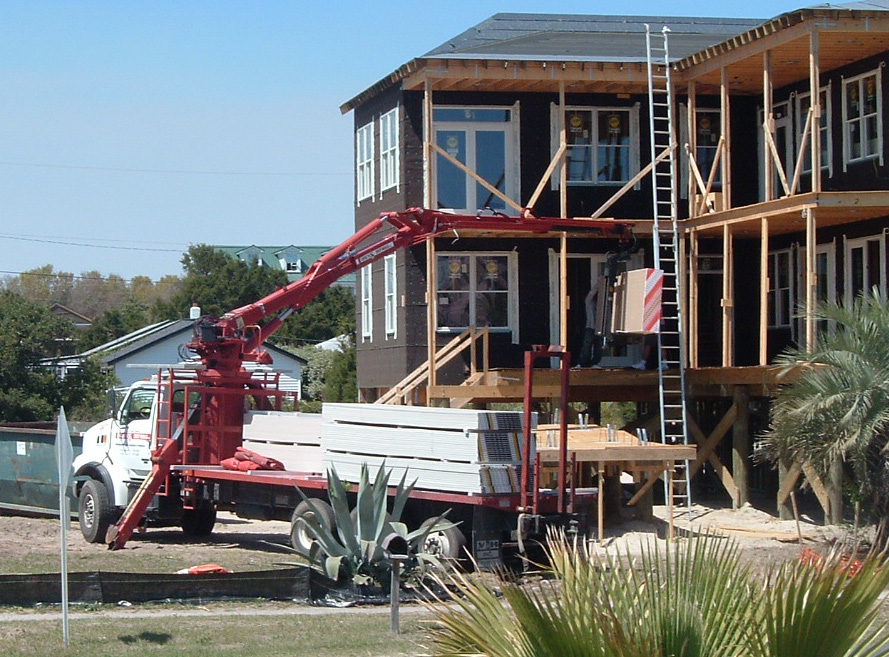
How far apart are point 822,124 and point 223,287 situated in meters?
69.2

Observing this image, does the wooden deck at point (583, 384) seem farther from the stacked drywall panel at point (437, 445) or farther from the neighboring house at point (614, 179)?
the stacked drywall panel at point (437, 445)

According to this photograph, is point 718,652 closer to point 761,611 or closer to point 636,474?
point 761,611

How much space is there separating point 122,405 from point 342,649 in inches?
438

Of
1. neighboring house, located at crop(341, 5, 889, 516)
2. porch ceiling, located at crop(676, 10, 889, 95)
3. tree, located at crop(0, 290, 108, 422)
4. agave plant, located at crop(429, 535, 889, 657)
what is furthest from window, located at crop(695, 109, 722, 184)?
tree, located at crop(0, 290, 108, 422)

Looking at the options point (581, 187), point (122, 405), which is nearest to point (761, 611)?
point (122, 405)

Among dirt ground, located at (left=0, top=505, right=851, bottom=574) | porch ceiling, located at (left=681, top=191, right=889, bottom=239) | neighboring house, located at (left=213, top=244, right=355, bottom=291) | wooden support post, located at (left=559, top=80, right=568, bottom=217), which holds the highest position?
neighboring house, located at (left=213, top=244, right=355, bottom=291)

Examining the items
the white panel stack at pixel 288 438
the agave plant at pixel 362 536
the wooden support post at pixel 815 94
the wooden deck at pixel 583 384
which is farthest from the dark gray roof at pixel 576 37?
the agave plant at pixel 362 536

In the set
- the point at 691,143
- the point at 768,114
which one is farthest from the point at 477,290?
the point at 768,114

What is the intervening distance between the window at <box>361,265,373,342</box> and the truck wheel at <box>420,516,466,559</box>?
513 inches

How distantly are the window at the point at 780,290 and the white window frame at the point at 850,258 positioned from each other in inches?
78.6

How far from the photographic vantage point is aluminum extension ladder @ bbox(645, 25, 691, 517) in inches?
955

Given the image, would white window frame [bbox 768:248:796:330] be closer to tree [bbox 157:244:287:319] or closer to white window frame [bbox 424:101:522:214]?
white window frame [bbox 424:101:522:214]

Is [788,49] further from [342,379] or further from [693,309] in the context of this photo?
[342,379]

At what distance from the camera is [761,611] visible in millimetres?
5141
